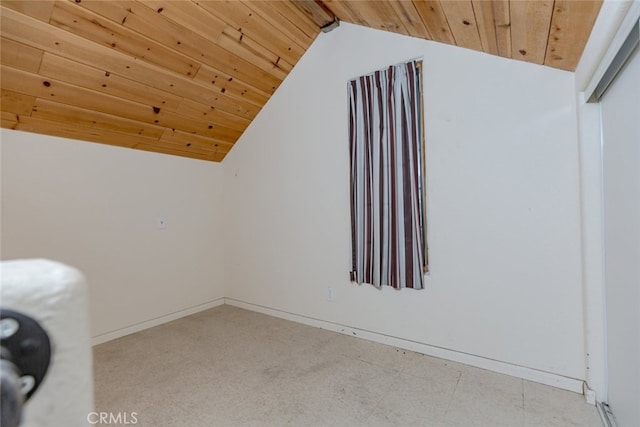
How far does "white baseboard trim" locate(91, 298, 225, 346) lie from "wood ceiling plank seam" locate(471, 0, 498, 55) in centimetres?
325

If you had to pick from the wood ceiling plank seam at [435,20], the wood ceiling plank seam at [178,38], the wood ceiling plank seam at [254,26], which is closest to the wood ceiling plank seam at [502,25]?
the wood ceiling plank seam at [435,20]

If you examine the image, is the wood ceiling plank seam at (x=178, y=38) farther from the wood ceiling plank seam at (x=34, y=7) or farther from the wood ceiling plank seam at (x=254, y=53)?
Result: the wood ceiling plank seam at (x=34, y=7)

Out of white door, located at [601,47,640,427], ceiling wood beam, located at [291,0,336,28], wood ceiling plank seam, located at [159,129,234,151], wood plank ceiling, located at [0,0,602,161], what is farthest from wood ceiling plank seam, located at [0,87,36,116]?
white door, located at [601,47,640,427]

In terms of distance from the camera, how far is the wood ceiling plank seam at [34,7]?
1.49m

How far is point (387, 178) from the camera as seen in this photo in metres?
2.32

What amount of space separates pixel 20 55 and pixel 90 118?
60 cm

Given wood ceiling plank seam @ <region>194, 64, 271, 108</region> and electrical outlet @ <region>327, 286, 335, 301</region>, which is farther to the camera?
electrical outlet @ <region>327, 286, 335, 301</region>

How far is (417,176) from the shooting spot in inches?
87.0

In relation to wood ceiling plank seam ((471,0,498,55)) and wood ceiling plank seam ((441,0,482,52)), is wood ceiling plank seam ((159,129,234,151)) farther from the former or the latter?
wood ceiling plank seam ((471,0,498,55))

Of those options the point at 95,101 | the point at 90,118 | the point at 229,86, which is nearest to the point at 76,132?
the point at 90,118

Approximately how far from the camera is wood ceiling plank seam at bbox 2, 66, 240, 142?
5.96 feet

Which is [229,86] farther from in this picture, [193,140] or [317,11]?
[317,11]

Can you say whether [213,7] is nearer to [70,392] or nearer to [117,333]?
[70,392]

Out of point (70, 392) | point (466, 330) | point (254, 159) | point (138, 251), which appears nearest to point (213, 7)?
point (254, 159)
